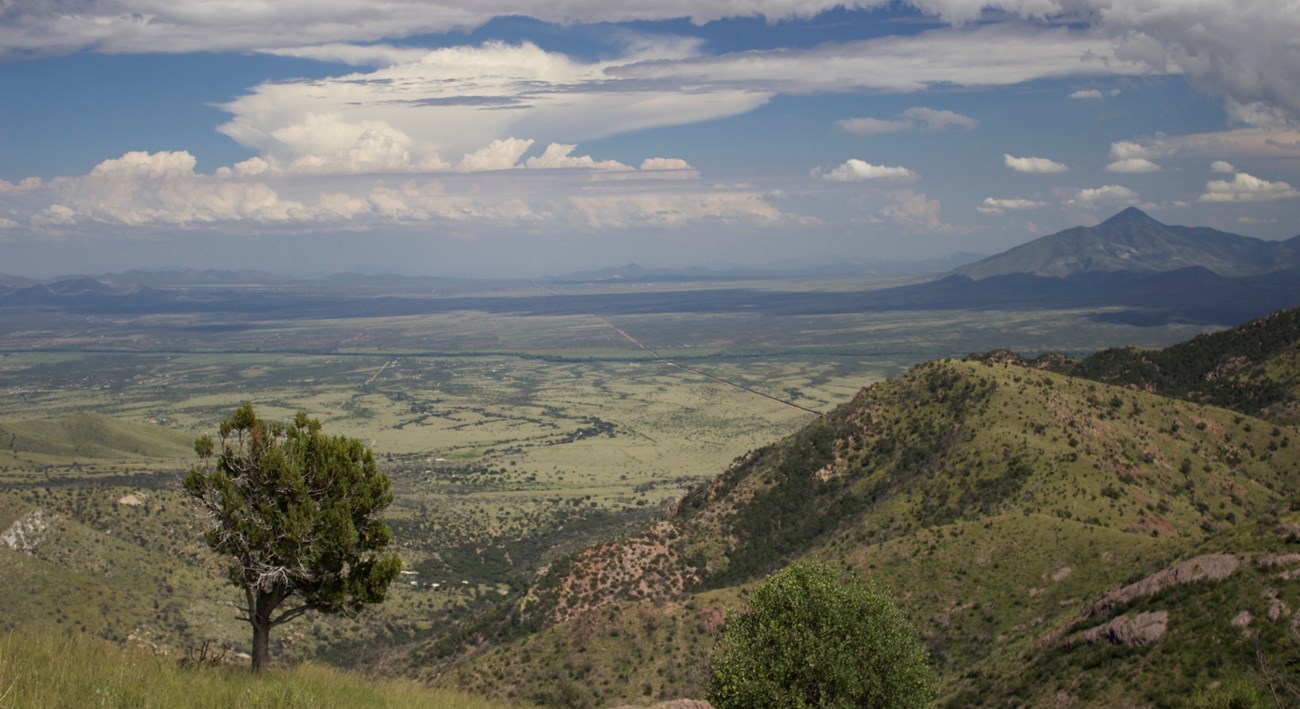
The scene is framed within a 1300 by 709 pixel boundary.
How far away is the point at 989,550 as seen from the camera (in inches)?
1714

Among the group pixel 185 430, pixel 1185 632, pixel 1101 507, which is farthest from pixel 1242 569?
pixel 185 430

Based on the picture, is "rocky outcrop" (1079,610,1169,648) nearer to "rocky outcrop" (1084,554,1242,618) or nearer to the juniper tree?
"rocky outcrop" (1084,554,1242,618)

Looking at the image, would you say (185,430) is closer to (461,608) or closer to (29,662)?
(461,608)

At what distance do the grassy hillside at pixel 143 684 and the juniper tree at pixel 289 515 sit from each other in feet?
10.8

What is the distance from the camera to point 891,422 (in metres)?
66.6

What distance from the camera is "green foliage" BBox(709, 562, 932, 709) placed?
2369cm

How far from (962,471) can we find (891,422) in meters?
10.9

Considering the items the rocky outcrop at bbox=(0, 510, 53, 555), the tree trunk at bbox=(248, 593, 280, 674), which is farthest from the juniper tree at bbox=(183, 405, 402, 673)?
the rocky outcrop at bbox=(0, 510, 53, 555)

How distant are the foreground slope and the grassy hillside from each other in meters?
19.0

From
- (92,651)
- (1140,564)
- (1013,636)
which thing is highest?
(92,651)

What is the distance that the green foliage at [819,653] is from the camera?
2369cm

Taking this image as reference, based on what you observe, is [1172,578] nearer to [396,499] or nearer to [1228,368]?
[1228,368]

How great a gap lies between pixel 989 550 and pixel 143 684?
39166 millimetres

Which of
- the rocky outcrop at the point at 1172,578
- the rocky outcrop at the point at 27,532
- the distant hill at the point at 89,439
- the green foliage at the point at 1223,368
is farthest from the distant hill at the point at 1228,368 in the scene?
the distant hill at the point at 89,439
